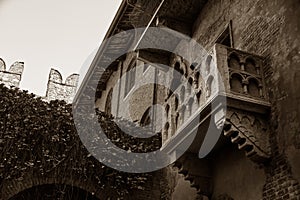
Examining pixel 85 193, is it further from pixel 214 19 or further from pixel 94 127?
pixel 214 19

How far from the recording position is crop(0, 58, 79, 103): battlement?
1958 centimetres

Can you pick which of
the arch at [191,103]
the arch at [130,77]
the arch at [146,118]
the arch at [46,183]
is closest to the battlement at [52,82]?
the arch at [130,77]

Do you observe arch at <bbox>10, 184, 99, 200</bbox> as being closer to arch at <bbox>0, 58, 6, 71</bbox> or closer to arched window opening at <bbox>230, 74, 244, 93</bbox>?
arched window opening at <bbox>230, 74, 244, 93</bbox>

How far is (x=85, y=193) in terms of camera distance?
9867mm

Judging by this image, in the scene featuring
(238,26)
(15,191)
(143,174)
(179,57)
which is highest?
(179,57)

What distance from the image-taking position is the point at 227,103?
234 inches

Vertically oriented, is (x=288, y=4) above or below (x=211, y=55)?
above

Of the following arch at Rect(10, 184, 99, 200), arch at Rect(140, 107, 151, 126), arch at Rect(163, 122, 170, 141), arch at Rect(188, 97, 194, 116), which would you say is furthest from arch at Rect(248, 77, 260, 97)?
arch at Rect(140, 107, 151, 126)

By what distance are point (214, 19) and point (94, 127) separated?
13.1 feet

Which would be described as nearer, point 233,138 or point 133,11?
point 233,138

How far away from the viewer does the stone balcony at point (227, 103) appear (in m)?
5.97

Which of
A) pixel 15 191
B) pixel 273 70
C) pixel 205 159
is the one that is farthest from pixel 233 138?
pixel 15 191

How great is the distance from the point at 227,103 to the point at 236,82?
510 millimetres

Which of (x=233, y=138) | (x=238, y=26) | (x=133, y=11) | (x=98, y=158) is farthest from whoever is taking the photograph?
(x=133, y=11)
